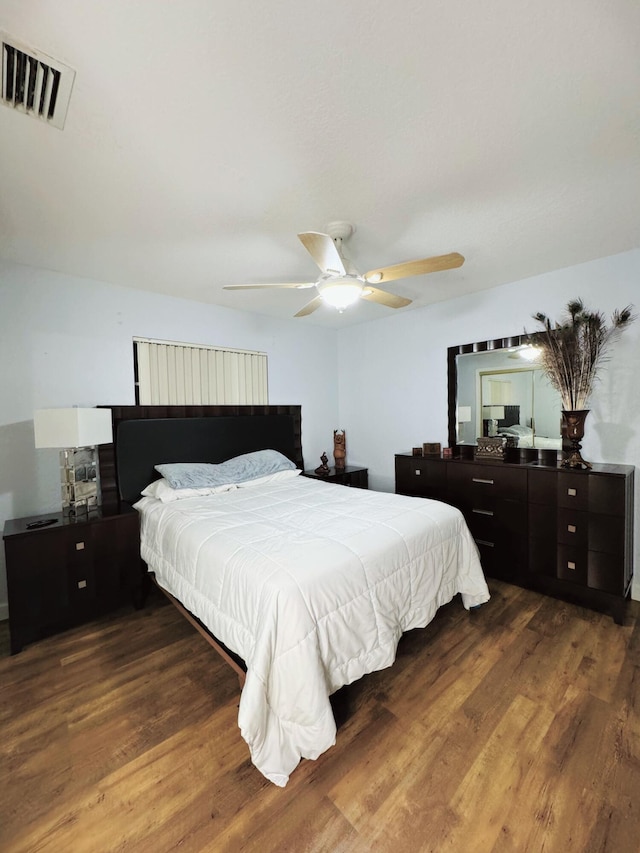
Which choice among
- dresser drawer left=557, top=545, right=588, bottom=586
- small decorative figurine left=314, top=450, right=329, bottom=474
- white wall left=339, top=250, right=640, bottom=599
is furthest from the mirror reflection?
small decorative figurine left=314, top=450, right=329, bottom=474

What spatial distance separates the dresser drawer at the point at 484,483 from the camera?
2715 mm

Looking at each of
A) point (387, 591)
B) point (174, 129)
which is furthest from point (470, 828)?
point (174, 129)

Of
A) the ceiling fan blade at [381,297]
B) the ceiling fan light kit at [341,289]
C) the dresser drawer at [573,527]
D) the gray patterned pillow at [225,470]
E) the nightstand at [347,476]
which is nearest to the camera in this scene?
the ceiling fan light kit at [341,289]

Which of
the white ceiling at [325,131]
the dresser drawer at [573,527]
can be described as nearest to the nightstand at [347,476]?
the dresser drawer at [573,527]

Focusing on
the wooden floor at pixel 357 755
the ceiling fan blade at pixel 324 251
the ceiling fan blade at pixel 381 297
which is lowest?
the wooden floor at pixel 357 755

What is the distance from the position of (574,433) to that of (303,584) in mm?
2337

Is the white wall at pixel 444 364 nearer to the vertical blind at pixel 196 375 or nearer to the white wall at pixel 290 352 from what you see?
the white wall at pixel 290 352

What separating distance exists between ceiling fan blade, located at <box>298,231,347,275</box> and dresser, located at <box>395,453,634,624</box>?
1.97 metres

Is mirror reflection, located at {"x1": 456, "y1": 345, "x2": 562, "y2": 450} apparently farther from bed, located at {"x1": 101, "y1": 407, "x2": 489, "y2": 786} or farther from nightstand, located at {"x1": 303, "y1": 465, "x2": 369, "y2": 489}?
bed, located at {"x1": 101, "y1": 407, "x2": 489, "y2": 786}

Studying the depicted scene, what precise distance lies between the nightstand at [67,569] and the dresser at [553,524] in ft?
8.55

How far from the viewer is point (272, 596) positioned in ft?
4.64

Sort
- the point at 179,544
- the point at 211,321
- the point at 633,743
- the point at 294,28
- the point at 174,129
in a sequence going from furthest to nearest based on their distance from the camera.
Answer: the point at 211,321 < the point at 179,544 < the point at 633,743 < the point at 174,129 < the point at 294,28

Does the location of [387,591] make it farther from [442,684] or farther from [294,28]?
[294,28]

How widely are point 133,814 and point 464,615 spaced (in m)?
2.03
